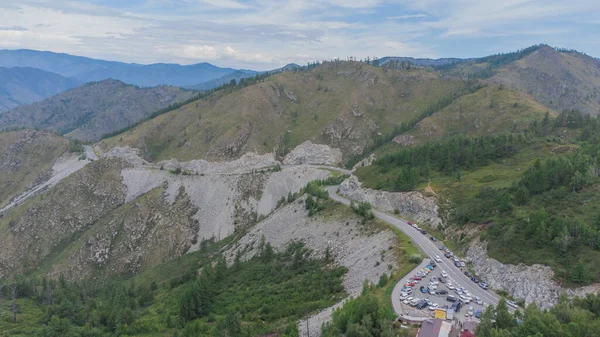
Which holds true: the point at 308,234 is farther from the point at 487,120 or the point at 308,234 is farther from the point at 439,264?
the point at 487,120

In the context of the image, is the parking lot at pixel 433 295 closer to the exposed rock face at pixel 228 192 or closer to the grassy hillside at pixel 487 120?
the exposed rock face at pixel 228 192

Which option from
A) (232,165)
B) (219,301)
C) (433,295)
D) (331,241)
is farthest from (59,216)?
(433,295)

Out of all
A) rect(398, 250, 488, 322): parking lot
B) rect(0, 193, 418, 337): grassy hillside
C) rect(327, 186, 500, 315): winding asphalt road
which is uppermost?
rect(398, 250, 488, 322): parking lot

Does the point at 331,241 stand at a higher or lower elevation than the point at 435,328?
lower

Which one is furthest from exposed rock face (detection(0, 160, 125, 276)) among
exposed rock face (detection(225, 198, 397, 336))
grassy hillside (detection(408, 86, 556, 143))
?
grassy hillside (detection(408, 86, 556, 143))

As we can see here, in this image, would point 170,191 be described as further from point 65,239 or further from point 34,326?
point 34,326

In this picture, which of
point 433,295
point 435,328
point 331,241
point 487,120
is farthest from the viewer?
point 487,120

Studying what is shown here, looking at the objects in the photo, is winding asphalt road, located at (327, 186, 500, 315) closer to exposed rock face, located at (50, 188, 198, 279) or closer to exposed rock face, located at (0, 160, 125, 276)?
exposed rock face, located at (50, 188, 198, 279)
